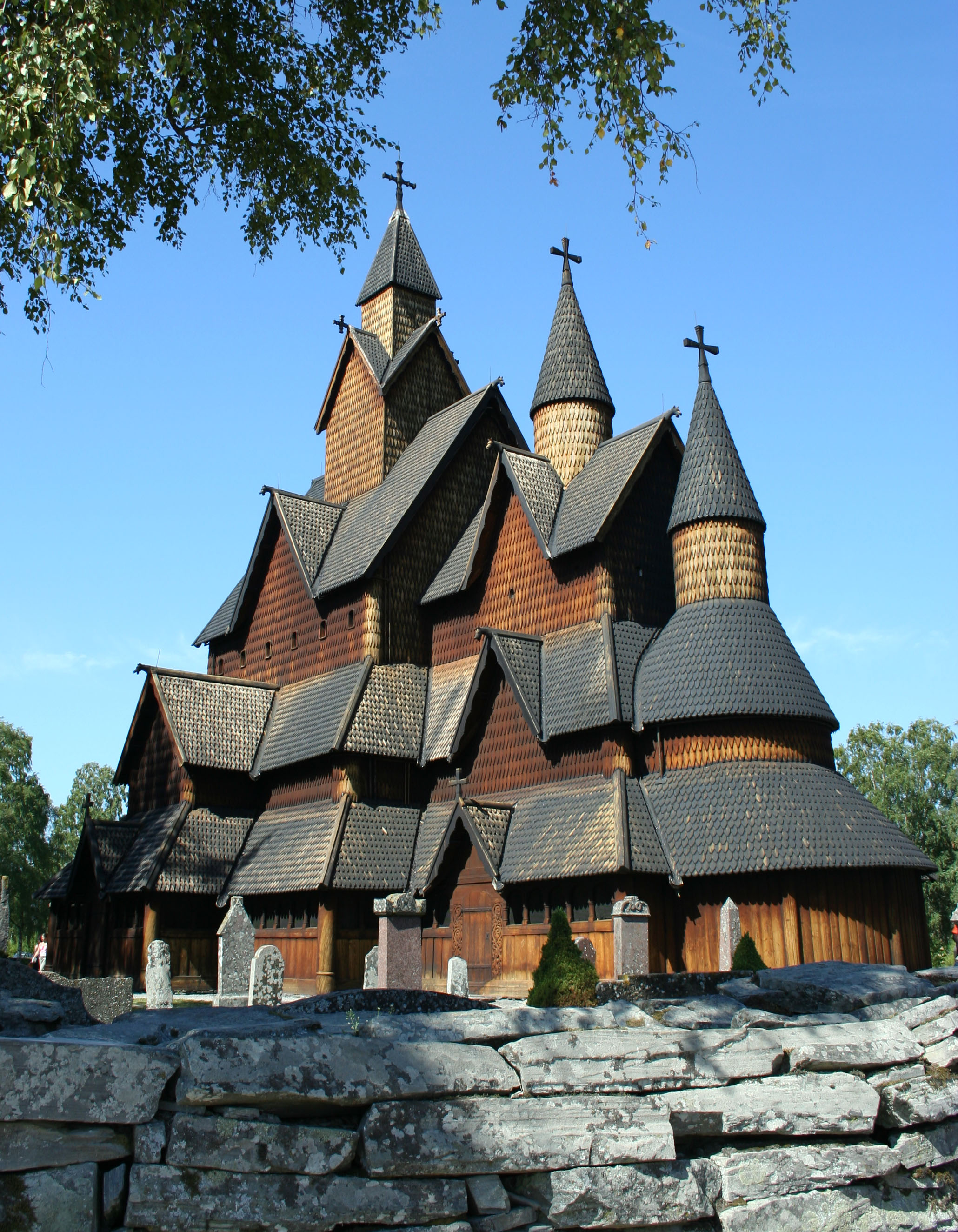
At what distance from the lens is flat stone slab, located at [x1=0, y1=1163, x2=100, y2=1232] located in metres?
5.16

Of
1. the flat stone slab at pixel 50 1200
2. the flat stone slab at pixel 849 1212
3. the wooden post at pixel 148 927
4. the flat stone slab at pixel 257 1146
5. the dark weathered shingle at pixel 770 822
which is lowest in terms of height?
the flat stone slab at pixel 849 1212

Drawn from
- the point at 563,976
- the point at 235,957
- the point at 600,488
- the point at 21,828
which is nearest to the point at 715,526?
the point at 600,488

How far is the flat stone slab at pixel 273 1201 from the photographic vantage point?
538 cm

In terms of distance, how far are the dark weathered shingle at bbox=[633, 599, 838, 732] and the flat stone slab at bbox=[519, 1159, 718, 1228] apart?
15925 millimetres

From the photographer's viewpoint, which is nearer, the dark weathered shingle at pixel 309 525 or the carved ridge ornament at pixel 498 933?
the carved ridge ornament at pixel 498 933

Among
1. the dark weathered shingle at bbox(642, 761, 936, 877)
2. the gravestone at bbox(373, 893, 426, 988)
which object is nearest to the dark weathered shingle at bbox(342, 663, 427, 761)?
the dark weathered shingle at bbox(642, 761, 936, 877)

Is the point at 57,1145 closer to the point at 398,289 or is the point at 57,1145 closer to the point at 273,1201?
the point at 273,1201

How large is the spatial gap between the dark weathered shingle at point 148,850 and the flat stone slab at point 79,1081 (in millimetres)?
22678

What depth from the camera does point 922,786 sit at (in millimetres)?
56938

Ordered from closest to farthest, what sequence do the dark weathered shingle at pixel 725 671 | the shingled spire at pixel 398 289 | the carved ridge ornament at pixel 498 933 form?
the dark weathered shingle at pixel 725 671 < the carved ridge ornament at pixel 498 933 < the shingled spire at pixel 398 289

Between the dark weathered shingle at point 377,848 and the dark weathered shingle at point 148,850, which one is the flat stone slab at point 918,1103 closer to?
the dark weathered shingle at point 377,848

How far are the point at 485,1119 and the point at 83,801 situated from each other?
6795cm

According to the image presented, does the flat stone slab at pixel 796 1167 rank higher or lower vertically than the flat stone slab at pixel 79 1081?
lower

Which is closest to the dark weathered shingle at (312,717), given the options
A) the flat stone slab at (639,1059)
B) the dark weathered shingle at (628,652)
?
the dark weathered shingle at (628,652)
